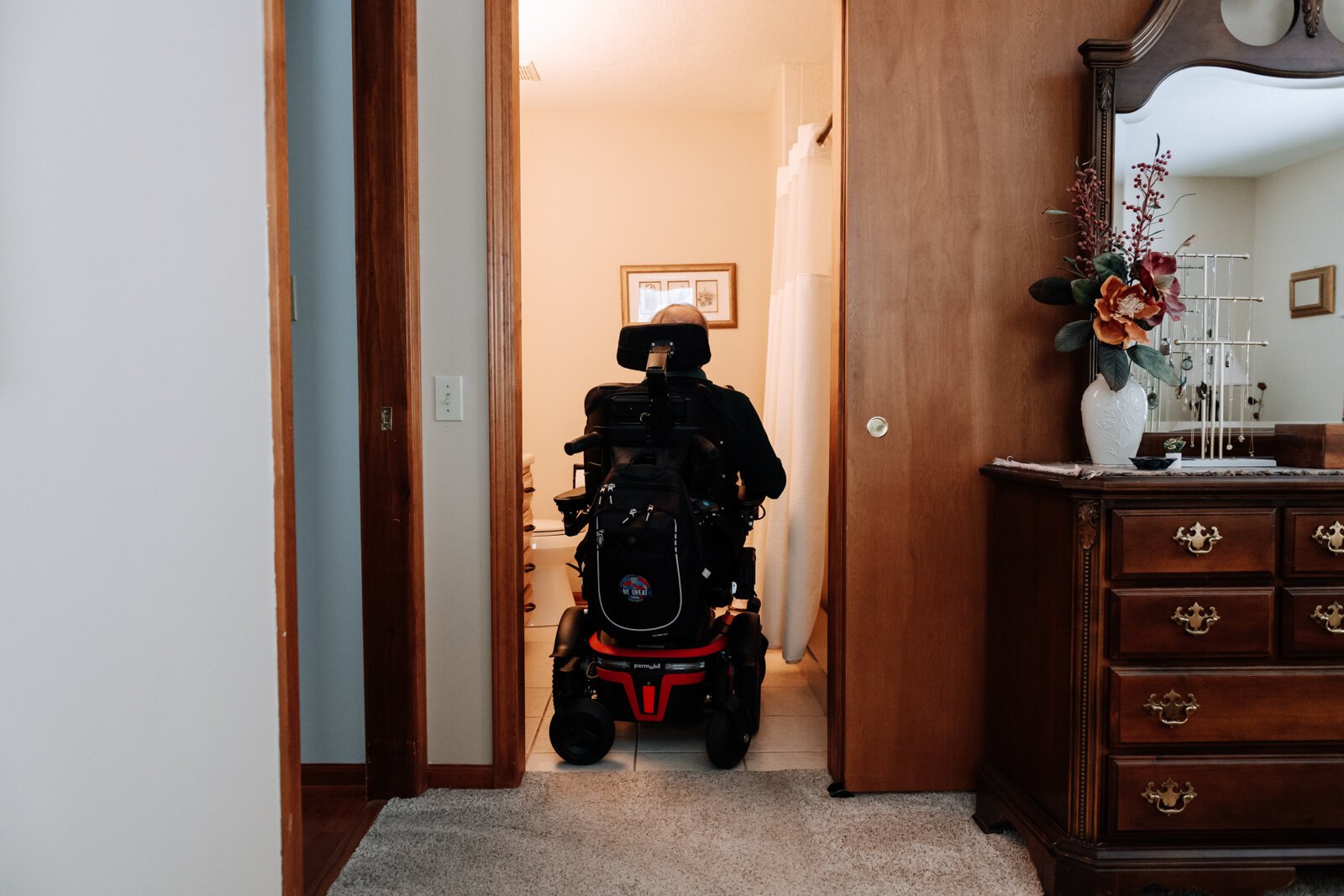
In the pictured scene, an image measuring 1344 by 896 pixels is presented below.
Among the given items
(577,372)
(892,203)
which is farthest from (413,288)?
(577,372)

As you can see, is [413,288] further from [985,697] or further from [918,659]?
[985,697]

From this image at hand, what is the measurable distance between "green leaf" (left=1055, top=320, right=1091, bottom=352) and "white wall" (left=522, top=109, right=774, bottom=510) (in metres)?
2.98

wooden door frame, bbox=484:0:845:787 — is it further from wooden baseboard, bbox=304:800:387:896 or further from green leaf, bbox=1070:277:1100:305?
green leaf, bbox=1070:277:1100:305

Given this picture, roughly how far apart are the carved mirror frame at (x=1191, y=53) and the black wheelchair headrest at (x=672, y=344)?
4.14ft

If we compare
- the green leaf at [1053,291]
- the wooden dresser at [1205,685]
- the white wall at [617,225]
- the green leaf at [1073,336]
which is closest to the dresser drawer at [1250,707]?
the wooden dresser at [1205,685]

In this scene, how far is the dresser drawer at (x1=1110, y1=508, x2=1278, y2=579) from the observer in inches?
66.9

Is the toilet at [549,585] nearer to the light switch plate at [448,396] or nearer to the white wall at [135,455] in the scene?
the light switch plate at [448,396]

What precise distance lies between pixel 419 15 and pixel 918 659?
2138 millimetres

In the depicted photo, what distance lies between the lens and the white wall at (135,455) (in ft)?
2.30

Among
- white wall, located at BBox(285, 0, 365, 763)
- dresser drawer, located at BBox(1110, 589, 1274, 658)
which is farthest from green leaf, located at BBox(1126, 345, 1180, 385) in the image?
white wall, located at BBox(285, 0, 365, 763)

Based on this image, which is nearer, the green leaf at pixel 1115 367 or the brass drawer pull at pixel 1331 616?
the brass drawer pull at pixel 1331 616

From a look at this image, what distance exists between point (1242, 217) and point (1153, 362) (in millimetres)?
506

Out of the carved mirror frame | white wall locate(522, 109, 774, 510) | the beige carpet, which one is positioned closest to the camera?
the beige carpet

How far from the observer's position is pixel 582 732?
2.46 metres
